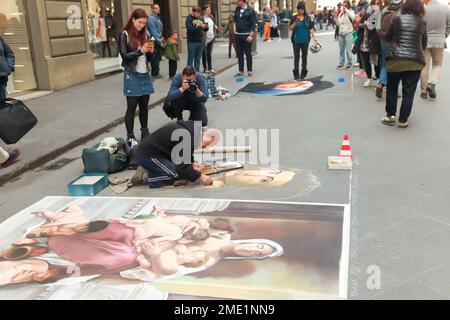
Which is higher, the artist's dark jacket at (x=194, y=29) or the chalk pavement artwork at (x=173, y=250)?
the artist's dark jacket at (x=194, y=29)

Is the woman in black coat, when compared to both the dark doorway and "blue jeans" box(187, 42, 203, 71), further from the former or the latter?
the dark doorway

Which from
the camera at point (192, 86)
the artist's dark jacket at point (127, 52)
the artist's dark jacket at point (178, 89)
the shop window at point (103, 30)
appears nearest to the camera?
the camera at point (192, 86)

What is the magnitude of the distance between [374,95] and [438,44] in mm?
1522

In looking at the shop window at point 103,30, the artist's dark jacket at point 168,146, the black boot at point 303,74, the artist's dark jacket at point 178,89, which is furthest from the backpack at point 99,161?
the shop window at point 103,30

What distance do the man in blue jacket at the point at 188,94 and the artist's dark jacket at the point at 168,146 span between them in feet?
2.86

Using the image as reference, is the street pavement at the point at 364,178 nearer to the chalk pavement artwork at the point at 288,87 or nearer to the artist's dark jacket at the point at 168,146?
the artist's dark jacket at the point at 168,146

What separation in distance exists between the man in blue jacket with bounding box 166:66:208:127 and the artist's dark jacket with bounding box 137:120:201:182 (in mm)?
873

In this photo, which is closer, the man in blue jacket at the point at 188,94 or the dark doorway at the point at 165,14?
the man in blue jacket at the point at 188,94

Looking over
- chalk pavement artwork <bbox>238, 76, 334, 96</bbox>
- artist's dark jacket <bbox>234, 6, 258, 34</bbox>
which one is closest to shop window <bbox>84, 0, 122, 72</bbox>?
artist's dark jacket <bbox>234, 6, 258, 34</bbox>

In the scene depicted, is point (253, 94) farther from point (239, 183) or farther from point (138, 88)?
point (239, 183)

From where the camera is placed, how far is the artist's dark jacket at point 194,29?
447 inches

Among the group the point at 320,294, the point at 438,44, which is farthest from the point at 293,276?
the point at 438,44

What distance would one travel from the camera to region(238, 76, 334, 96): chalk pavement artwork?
32.7ft

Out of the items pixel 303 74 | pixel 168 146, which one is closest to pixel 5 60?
pixel 168 146
